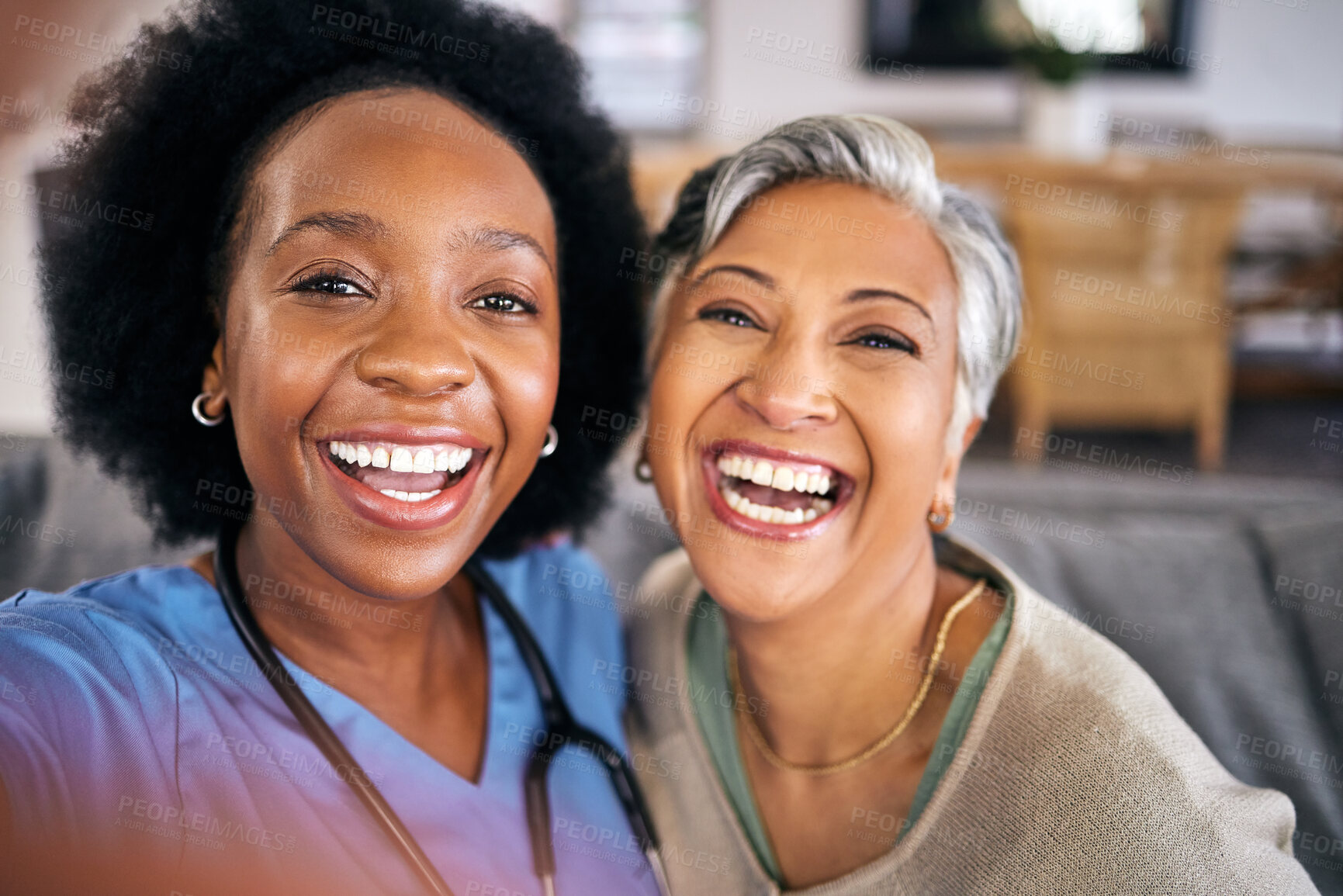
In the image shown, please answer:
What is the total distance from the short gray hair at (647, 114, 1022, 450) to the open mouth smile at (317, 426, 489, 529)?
0.45 meters

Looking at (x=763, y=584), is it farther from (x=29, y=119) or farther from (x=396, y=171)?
(x=29, y=119)

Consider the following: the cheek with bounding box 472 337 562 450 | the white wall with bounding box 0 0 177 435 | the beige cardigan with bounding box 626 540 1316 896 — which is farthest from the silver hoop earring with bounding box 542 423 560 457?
the white wall with bounding box 0 0 177 435

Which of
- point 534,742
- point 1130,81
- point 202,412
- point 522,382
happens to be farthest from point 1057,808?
point 1130,81

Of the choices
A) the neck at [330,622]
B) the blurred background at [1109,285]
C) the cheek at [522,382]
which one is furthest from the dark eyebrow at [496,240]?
the neck at [330,622]

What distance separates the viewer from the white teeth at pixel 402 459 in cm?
107

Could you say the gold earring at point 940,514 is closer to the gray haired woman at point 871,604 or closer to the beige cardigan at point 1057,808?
the gray haired woman at point 871,604

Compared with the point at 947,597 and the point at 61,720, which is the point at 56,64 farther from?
the point at 947,597

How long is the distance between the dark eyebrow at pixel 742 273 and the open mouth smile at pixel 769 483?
0.20 meters

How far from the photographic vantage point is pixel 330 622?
1226 millimetres

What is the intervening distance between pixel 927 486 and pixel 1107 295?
3.08m

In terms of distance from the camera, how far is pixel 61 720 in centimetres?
96

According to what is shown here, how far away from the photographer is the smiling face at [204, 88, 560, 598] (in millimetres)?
1046

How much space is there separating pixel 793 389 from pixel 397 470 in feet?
1.55

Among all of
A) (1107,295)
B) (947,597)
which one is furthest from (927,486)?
(1107,295)
